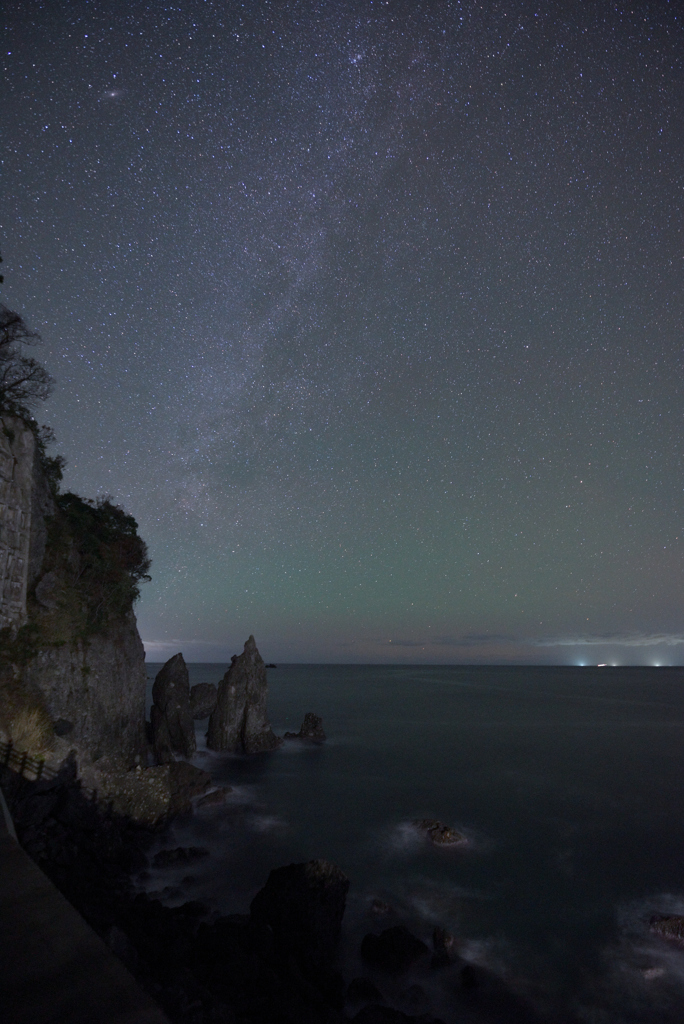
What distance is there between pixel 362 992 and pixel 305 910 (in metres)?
2.76

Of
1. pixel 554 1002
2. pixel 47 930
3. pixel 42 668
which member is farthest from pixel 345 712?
pixel 47 930

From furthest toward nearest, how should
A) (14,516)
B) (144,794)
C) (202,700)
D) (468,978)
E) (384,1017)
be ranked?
(202,700) → (144,794) → (14,516) → (468,978) → (384,1017)

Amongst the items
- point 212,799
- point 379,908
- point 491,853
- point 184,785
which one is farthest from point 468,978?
point 184,785

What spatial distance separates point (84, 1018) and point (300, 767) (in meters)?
42.2

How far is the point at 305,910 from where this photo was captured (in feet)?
50.8

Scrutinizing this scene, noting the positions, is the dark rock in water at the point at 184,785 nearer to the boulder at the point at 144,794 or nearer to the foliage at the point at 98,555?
the boulder at the point at 144,794

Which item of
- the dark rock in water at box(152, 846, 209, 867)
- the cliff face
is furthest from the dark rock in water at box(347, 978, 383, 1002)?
the cliff face

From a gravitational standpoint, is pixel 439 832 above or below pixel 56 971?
below

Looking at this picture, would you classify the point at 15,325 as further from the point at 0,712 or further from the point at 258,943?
the point at 258,943

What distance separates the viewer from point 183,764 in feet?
97.6

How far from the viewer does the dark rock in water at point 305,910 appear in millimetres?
14695

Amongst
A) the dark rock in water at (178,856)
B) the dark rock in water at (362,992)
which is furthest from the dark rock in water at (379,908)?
the dark rock in water at (178,856)

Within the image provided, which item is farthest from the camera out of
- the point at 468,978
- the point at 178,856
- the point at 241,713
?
the point at 241,713

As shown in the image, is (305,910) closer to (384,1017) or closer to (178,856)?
(384,1017)
